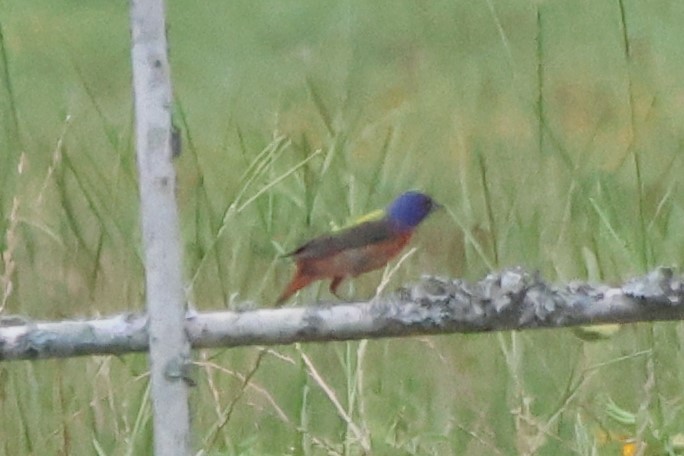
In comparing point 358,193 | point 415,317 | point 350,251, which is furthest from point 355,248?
point 358,193

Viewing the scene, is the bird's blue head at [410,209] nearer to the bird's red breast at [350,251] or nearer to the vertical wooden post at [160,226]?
the bird's red breast at [350,251]

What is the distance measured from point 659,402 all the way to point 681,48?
733mm

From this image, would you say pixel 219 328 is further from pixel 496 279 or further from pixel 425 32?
pixel 425 32

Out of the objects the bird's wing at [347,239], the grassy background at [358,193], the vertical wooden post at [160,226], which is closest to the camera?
the vertical wooden post at [160,226]

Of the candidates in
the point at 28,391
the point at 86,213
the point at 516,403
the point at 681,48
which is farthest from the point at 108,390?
the point at 681,48

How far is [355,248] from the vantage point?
1.11 m

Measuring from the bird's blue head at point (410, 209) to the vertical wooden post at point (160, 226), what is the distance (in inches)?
12.1

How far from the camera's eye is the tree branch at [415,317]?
0.90 meters

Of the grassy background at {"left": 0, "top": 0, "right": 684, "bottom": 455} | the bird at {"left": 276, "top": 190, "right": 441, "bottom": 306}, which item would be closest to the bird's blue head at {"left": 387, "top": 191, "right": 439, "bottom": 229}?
the bird at {"left": 276, "top": 190, "right": 441, "bottom": 306}

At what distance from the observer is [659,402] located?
53.1 inches

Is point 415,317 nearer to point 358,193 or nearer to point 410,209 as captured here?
point 410,209

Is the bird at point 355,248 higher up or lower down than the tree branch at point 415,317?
higher up

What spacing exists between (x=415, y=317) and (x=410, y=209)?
28cm

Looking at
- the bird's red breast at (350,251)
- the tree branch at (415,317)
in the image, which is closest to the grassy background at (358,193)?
the bird's red breast at (350,251)
